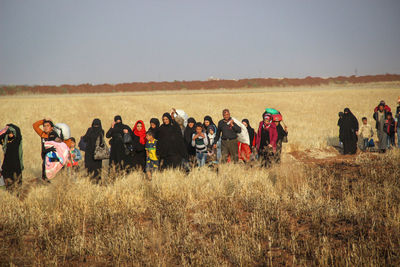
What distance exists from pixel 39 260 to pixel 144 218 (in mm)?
1807

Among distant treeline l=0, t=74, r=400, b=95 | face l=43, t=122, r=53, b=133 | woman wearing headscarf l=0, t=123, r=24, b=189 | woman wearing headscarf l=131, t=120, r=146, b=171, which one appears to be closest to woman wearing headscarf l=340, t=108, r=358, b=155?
woman wearing headscarf l=131, t=120, r=146, b=171

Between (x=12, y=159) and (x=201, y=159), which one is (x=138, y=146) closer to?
(x=201, y=159)

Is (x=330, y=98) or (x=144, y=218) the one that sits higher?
(x=330, y=98)

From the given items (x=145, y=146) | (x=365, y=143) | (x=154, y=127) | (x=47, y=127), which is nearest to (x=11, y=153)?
(x=47, y=127)

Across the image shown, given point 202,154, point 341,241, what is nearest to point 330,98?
point 202,154

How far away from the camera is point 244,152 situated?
9.04 meters

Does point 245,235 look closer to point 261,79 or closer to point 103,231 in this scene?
point 103,231

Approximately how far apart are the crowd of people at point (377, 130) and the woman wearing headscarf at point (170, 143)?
7012 millimetres

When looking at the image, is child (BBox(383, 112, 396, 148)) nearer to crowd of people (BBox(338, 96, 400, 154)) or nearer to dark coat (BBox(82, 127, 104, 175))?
crowd of people (BBox(338, 96, 400, 154))

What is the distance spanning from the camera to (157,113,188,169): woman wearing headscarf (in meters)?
7.87

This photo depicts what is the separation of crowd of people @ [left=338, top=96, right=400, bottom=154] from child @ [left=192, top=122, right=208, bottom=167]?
249 inches

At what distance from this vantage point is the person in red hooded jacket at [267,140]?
8227 millimetres

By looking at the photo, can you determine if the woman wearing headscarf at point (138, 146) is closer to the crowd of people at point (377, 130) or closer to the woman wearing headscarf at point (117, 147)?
the woman wearing headscarf at point (117, 147)

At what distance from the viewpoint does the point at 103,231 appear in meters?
4.64
